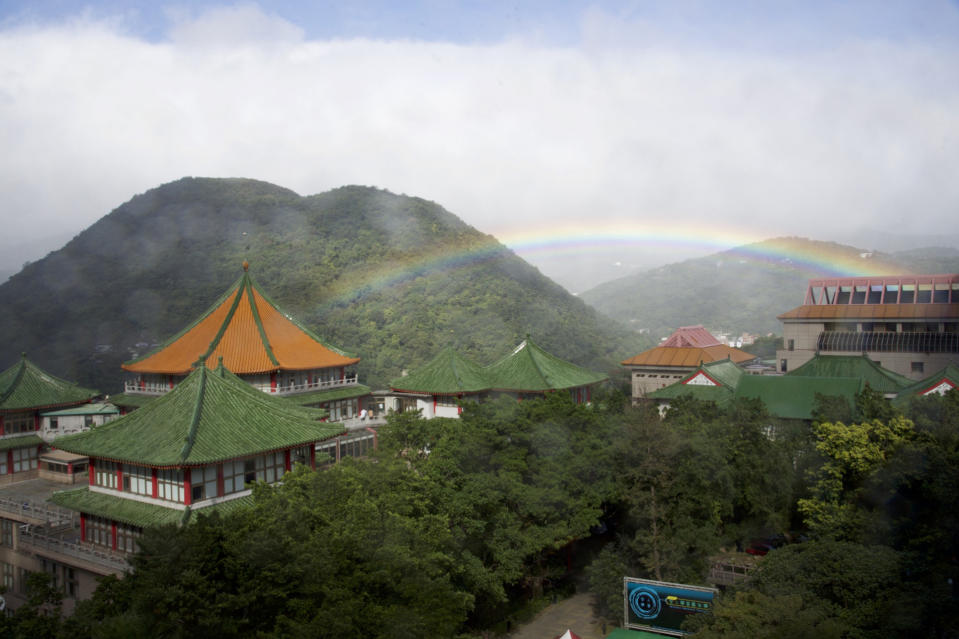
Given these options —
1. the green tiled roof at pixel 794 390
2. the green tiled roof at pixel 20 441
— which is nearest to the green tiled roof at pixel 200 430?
the green tiled roof at pixel 20 441

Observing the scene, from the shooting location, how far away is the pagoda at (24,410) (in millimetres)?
29359

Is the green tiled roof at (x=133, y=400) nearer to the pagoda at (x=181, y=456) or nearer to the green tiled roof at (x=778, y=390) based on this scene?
the pagoda at (x=181, y=456)

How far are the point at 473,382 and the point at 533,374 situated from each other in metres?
3.36

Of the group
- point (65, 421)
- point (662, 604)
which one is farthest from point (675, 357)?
point (65, 421)

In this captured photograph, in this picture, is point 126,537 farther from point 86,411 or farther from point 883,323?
point 883,323

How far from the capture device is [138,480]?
62.7ft

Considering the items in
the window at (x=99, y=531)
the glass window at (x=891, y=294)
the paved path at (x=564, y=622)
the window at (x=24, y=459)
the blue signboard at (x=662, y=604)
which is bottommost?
the paved path at (x=564, y=622)

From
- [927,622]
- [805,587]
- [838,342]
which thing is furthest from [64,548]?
[838,342]

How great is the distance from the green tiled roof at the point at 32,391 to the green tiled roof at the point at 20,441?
1279 millimetres

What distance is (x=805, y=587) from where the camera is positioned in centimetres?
1662

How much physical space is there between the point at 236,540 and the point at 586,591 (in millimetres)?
17901

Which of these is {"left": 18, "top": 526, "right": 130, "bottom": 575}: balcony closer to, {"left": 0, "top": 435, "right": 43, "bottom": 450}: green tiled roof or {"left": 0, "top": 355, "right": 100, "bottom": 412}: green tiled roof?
{"left": 0, "top": 435, "right": 43, "bottom": 450}: green tiled roof

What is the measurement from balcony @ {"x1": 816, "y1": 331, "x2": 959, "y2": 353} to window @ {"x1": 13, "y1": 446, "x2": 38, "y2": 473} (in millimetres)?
48254

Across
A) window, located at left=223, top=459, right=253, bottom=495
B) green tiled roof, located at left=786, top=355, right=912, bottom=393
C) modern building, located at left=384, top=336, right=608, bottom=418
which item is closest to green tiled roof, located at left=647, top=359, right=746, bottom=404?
green tiled roof, located at left=786, top=355, right=912, bottom=393
